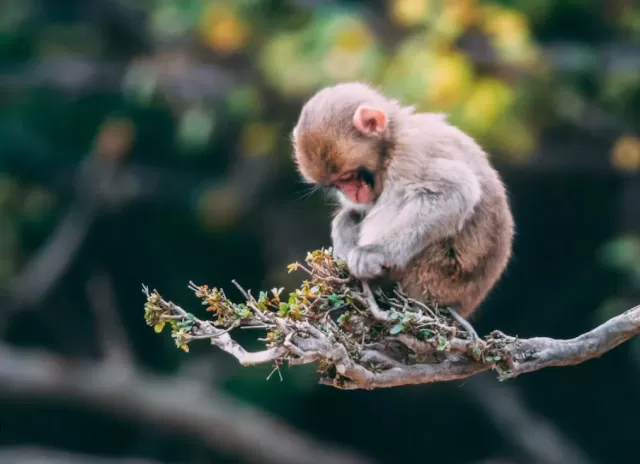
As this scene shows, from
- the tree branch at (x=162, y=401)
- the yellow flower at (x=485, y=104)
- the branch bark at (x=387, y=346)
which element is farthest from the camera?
the tree branch at (x=162, y=401)

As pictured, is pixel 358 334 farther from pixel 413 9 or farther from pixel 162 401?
pixel 162 401

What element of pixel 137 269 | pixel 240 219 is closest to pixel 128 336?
pixel 137 269

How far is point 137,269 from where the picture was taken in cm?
1142

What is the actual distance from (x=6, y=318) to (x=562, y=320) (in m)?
5.99

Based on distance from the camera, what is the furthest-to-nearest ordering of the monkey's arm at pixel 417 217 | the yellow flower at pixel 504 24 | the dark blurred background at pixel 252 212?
the dark blurred background at pixel 252 212 < the yellow flower at pixel 504 24 < the monkey's arm at pixel 417 217

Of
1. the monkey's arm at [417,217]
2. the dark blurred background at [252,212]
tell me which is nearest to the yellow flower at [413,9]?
the dark blurred background at [252,212]

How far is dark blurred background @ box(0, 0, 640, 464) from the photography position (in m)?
8.65

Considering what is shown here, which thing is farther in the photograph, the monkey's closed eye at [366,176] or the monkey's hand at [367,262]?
the monkey's closed eye at [366,176]

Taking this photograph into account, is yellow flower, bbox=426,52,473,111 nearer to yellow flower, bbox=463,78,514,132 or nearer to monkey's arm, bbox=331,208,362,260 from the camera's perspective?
yellow flower, bbox=463,78,514,132

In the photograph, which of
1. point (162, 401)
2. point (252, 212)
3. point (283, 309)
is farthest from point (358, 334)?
point (162, 401)

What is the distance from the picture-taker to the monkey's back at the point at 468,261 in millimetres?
4078

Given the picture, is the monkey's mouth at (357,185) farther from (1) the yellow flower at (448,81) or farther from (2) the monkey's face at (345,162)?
(1) the yellow flower at (448,81)

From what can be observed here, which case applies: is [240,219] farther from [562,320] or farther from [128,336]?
[562,320]

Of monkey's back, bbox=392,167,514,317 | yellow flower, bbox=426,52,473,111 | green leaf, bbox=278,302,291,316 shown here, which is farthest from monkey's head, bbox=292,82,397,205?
yellow flower, bbox=426,52,473,111
